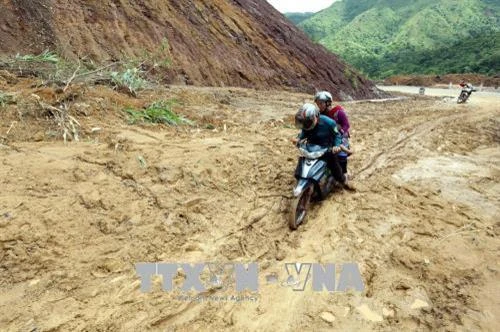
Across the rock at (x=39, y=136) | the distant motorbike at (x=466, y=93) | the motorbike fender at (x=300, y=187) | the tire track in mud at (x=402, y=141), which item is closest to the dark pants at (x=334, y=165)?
the motorbike fender at (x=300, y=187)

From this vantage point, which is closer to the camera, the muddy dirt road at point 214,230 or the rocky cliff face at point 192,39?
the muddy dirt road at point 214,230

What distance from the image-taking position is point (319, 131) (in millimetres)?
4773

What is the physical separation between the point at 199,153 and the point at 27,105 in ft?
8.39

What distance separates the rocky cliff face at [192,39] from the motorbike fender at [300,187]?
328 inches

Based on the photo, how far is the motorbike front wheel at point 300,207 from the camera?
4.39 metres

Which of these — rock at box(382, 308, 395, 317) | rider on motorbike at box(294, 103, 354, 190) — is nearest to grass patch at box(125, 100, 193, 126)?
rider on motorbike at box(294, 103, 354, 190)

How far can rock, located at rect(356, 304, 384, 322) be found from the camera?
9.90ft

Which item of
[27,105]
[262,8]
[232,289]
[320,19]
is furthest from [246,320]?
[320,19]

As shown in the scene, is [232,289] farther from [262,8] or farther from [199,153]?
[262,8]

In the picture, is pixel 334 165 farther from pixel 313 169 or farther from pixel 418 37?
pixel 418 37

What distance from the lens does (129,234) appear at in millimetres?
3879

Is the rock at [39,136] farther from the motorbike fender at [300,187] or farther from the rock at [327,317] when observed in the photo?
the rock at [327,317]

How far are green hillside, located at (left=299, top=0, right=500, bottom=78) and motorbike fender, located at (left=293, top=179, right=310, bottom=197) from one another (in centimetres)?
4444

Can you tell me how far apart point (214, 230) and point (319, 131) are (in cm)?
174
